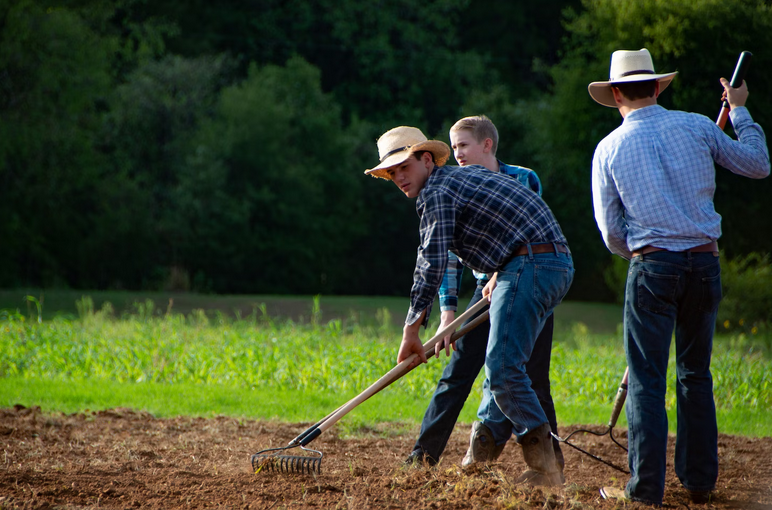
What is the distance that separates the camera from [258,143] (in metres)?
25.1

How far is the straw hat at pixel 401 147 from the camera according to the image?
156 inches

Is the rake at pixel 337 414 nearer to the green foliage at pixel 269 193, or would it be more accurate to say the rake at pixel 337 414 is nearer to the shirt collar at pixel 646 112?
the shirt collar at pixel 646 112

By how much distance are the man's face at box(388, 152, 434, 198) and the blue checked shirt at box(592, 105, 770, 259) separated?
0.84 m

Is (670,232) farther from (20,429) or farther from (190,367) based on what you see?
(190,367)

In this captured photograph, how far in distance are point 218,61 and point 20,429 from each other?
23.3 m

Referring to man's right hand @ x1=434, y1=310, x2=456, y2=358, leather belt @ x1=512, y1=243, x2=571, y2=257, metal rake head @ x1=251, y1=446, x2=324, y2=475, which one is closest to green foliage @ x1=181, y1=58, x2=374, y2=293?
man's right hand @ x1=434, y1=310, x2=456, y2=358

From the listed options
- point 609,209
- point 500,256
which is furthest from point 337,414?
point 609,209

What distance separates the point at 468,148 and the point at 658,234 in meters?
1.32

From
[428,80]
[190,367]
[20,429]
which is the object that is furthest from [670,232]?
[428,80]

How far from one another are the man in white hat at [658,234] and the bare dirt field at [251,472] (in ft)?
1.42

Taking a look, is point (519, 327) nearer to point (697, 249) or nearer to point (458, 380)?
point (458, 380)

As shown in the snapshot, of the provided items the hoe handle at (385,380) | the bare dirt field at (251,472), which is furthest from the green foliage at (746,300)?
the hoe handle at (385,380)

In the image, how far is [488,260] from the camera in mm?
4043

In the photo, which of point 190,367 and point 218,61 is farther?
point 218,61
